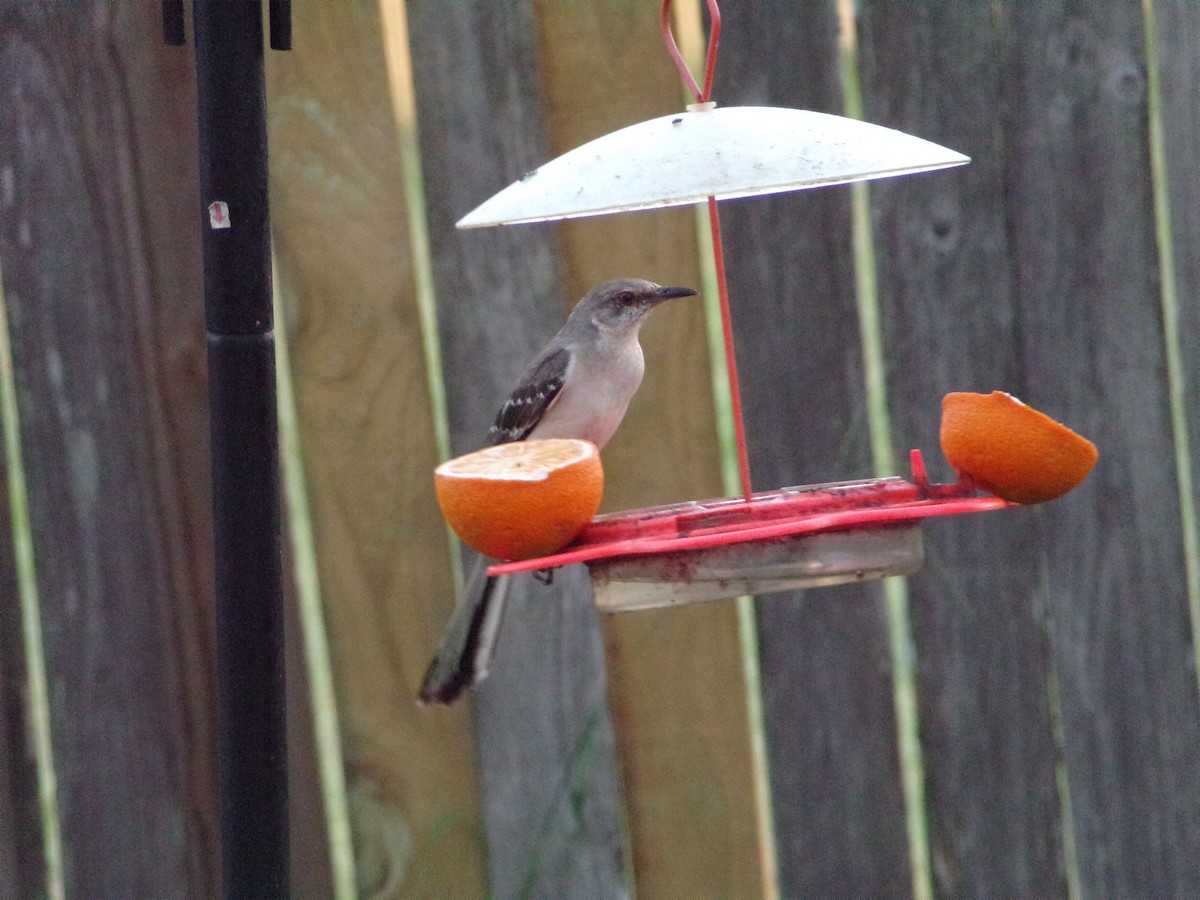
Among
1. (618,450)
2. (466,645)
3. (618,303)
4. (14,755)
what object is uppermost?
(618,303)

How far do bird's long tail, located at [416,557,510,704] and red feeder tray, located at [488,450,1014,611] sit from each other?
1.01m

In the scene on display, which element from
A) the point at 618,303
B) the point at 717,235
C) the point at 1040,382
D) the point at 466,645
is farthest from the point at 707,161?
the point at 1040,382

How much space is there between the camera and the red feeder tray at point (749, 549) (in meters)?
1.77

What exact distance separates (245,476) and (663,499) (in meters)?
1.34

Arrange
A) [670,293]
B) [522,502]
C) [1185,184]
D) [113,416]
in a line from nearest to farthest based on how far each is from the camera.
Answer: [522,502] < [670,293] < [113,416] < [1185,184]

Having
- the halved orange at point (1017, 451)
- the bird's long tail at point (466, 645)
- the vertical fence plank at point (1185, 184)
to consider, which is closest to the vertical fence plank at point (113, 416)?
the bird's long tail at point (466, 645)

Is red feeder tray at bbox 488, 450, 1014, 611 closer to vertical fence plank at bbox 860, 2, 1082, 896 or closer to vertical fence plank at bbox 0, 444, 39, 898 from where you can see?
vertical fence plank at bbox 860, 2, 1082, 896

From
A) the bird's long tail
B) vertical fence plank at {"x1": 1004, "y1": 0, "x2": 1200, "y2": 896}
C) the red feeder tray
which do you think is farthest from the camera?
Answer: vertical fence plank at {"x1": 1004, "y1": 0, "x2": 1200, "y2": 896}

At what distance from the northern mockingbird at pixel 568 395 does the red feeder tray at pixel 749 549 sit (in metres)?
0.97

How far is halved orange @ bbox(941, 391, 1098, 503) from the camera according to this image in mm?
1867

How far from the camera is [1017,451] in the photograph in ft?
6.16

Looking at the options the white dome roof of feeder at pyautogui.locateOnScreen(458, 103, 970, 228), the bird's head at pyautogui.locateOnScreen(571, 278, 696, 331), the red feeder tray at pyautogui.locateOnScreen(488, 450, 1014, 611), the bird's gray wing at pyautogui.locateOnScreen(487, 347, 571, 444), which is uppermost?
the white dome roof of feeder at pyautogui.locateOnScreen(458, 103, 970, 228)

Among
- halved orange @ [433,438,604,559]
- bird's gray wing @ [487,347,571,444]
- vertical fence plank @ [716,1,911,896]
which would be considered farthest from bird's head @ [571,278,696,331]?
halved orange @ [433,438,604,559]

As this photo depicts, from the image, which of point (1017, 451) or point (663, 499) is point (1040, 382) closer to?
point (663, 499)
